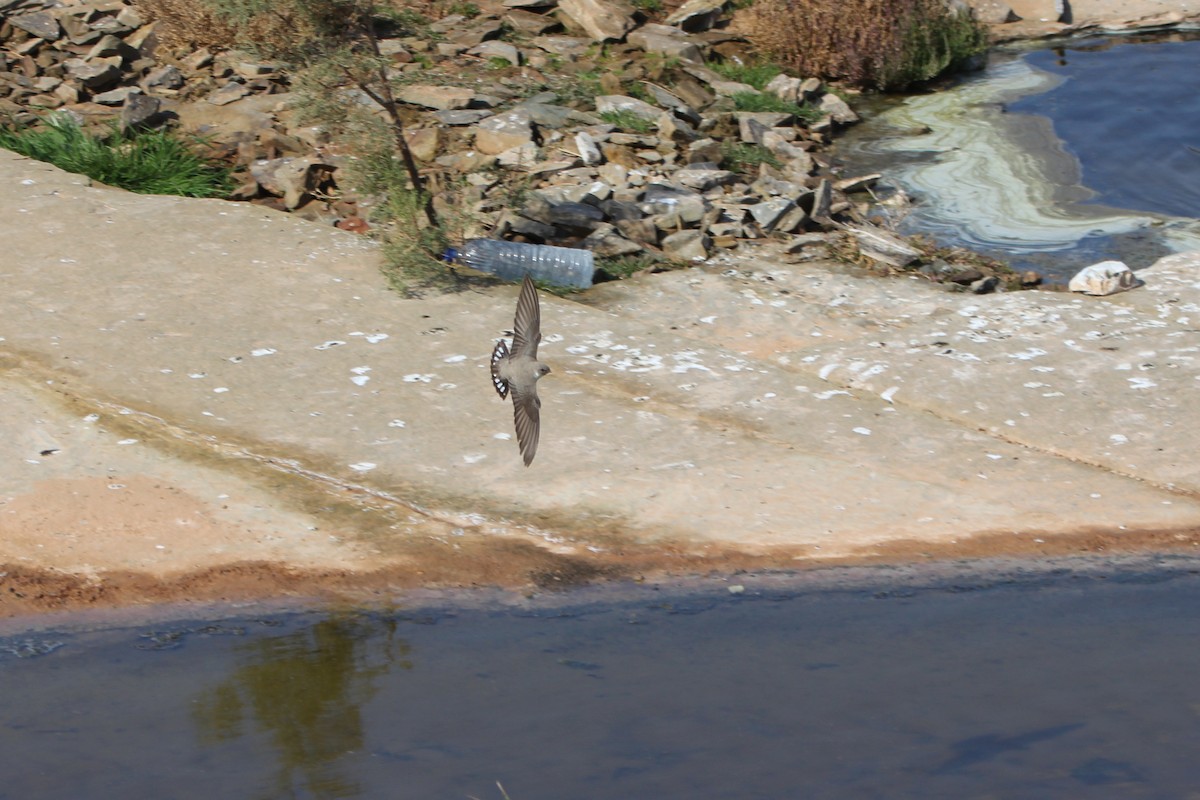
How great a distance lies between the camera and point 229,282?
25.0ft

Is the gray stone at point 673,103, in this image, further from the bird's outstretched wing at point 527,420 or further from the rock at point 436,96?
the bird's outstretched wing at point 527,420

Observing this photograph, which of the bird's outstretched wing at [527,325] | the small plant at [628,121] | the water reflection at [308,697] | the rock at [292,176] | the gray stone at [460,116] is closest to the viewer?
the water reflection at [308,697]

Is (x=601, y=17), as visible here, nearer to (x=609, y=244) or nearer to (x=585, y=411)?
(x=609, y=244)

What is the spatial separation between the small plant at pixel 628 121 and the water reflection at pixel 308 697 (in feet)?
19.1

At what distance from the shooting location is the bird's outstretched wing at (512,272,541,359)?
16.1 ft

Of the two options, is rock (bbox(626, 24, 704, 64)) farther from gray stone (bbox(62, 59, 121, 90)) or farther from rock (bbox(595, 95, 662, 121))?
gray stone (bbox(62, 59, 121, 90))

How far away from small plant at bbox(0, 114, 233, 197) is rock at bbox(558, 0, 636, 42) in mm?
3863

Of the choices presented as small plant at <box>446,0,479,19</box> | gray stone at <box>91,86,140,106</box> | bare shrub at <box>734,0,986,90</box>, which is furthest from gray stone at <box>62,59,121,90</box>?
bare shrub at <box>734,0,986,90</box>

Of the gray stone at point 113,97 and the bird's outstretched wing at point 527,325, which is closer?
the bird's outstretched wing at point 527,325

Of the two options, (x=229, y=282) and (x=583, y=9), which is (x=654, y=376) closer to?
(x=229, y=282)

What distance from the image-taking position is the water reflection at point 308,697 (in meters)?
4.62

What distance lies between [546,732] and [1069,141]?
8.04 meters

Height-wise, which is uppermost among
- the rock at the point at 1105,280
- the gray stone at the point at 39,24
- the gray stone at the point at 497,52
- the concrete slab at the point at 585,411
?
the gray stone at the point at 39,24

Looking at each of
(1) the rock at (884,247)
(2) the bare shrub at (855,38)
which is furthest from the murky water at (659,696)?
(2) the bare shrub at (855,38)
